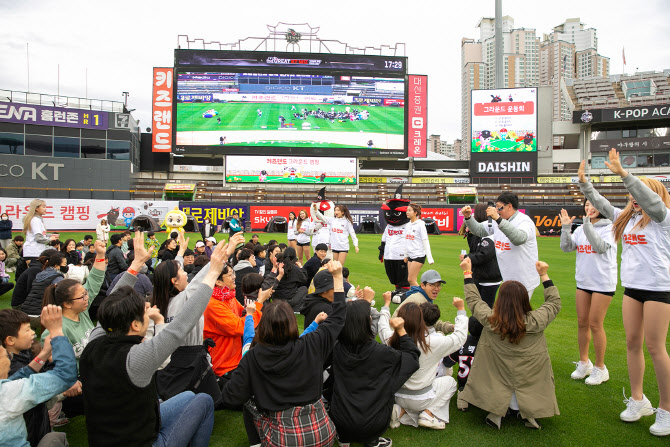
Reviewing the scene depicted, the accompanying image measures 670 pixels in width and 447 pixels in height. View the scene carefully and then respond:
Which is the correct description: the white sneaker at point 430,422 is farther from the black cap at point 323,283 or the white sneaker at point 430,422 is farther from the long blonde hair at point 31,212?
the long blonde hair at point 31,212

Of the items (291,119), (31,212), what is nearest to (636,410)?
(31,212)

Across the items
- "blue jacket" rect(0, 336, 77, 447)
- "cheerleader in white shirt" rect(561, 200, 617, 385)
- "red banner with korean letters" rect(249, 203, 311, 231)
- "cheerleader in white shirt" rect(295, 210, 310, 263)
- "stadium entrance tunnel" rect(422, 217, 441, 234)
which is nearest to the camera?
"blue jacket" rect(0, 336, 77, 447)

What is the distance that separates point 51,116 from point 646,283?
123ft

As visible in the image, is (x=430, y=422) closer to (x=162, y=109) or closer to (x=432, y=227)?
(x=432, y=227)

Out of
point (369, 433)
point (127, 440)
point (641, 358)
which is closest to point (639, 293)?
point (641, 358)

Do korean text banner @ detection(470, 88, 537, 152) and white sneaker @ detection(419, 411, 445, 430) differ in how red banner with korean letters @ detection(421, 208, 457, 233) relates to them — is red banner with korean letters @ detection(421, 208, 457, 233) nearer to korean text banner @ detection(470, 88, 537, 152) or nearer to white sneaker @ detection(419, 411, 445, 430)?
korean text banner @ detection(470, 88, 537, 152)

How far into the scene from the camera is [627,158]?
44.0 m

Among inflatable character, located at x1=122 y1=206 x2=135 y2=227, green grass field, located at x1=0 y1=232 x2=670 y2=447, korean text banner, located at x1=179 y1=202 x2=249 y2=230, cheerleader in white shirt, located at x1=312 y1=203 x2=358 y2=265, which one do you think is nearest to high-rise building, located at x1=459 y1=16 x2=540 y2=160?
korean text banner, located at x1=179 y1=202 x2=249 y2=230

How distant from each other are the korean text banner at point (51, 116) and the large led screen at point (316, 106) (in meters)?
9.52

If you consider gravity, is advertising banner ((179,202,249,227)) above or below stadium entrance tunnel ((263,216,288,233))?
above

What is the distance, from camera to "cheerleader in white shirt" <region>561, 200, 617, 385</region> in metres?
4.68

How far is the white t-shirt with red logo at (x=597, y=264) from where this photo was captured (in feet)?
15.4

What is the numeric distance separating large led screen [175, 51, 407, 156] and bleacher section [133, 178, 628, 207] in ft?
10.9

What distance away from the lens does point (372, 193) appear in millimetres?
37406
